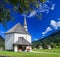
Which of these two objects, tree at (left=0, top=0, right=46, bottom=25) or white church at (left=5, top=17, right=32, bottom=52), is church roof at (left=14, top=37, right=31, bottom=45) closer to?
white church at (left=5, top=17, right=32, bottom=52)

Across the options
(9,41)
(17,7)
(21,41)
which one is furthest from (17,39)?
(17,7)

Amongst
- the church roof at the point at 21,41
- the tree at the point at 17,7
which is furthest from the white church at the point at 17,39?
the tree at the point at 17,7

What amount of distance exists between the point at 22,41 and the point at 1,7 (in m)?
50.5

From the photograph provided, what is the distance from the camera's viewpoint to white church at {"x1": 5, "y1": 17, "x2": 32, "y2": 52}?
7656cm

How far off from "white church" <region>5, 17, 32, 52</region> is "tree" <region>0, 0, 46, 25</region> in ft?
149

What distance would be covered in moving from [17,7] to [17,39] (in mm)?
52731

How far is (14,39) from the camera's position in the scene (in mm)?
80125

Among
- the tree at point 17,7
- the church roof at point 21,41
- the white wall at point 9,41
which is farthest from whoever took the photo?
the white wall at point 9,41

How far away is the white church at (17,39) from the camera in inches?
3014

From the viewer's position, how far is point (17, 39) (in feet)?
262

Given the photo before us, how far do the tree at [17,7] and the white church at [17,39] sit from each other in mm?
45534

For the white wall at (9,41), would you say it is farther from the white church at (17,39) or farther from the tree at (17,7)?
the tree at (17,7)

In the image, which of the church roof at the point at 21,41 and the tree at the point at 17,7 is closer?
the tree at the point at 17,7

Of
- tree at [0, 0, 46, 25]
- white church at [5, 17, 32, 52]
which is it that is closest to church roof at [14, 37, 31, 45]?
white church at [5, 17, 32, 52]
